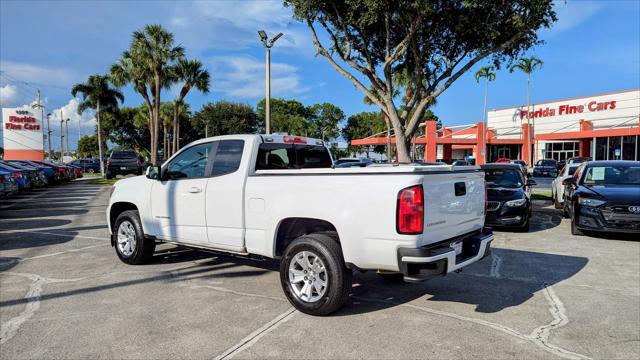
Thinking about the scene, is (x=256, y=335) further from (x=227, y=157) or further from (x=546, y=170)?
(x=546, y=170)

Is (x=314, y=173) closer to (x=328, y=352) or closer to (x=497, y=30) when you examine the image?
(x=328, y=352)

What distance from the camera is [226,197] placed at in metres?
5.19

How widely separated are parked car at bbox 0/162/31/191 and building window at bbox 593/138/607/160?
4352cm

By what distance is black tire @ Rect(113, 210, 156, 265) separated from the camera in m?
6.29

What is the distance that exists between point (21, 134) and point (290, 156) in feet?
162

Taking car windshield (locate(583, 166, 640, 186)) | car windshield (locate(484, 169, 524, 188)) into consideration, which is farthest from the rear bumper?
car windshield (locate(583, 166, 640, 186))

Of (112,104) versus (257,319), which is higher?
(112,104)

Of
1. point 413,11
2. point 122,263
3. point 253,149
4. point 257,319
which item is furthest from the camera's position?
point 413,11

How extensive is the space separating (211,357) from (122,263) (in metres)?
3.81

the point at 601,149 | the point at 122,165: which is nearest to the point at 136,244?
the point at 122,165

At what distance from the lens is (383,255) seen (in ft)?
12.9

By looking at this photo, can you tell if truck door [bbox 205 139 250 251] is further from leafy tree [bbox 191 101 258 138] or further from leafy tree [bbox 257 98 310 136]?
leafy tree [bbox 257 98 310 136]

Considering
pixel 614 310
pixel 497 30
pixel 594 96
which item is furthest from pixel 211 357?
pixel 594 96

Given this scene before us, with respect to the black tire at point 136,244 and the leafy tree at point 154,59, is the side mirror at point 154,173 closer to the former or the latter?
the black tire at point 136,244
